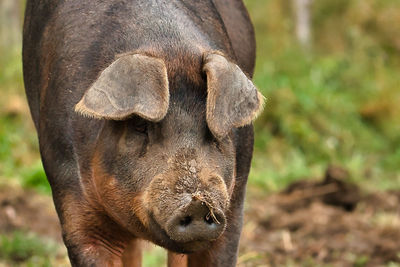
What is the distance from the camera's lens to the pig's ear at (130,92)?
14.6ft

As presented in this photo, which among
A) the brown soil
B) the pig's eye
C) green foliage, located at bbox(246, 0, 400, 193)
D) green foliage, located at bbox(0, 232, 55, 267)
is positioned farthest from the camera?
green foliage, located at bbox(246, 0, 400, 193)

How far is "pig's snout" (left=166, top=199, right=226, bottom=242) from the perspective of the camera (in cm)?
421

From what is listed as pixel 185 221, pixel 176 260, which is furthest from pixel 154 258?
pixel 185 221

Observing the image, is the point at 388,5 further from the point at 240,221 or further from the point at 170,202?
the point at 170,202

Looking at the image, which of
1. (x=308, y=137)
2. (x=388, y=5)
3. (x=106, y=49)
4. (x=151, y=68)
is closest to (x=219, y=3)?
(x=106, y=49)

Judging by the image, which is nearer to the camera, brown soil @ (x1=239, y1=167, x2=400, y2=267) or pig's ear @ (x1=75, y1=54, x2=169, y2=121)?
pig's ear @ (x1=75, y1=54, x2=169, y2=121)

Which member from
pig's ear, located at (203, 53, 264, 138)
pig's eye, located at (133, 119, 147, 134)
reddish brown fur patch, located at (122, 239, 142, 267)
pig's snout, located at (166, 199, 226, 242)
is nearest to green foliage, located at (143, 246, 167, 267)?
reddish brown fur patch, located at (122, 239, 142, 267)

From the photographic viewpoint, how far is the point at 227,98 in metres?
4.59

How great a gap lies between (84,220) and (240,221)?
0.90m

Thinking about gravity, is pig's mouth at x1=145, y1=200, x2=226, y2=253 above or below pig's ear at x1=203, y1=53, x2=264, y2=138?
below

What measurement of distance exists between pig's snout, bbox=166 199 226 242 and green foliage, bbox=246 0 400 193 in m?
5.85

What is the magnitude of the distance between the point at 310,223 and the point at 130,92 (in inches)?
172

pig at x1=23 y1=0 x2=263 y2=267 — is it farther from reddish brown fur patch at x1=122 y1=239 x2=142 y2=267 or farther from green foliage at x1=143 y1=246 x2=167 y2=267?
green foliage at x1=143 y1=246 x2=167 y2=267

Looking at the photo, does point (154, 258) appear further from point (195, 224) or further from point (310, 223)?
point (195, 224)
